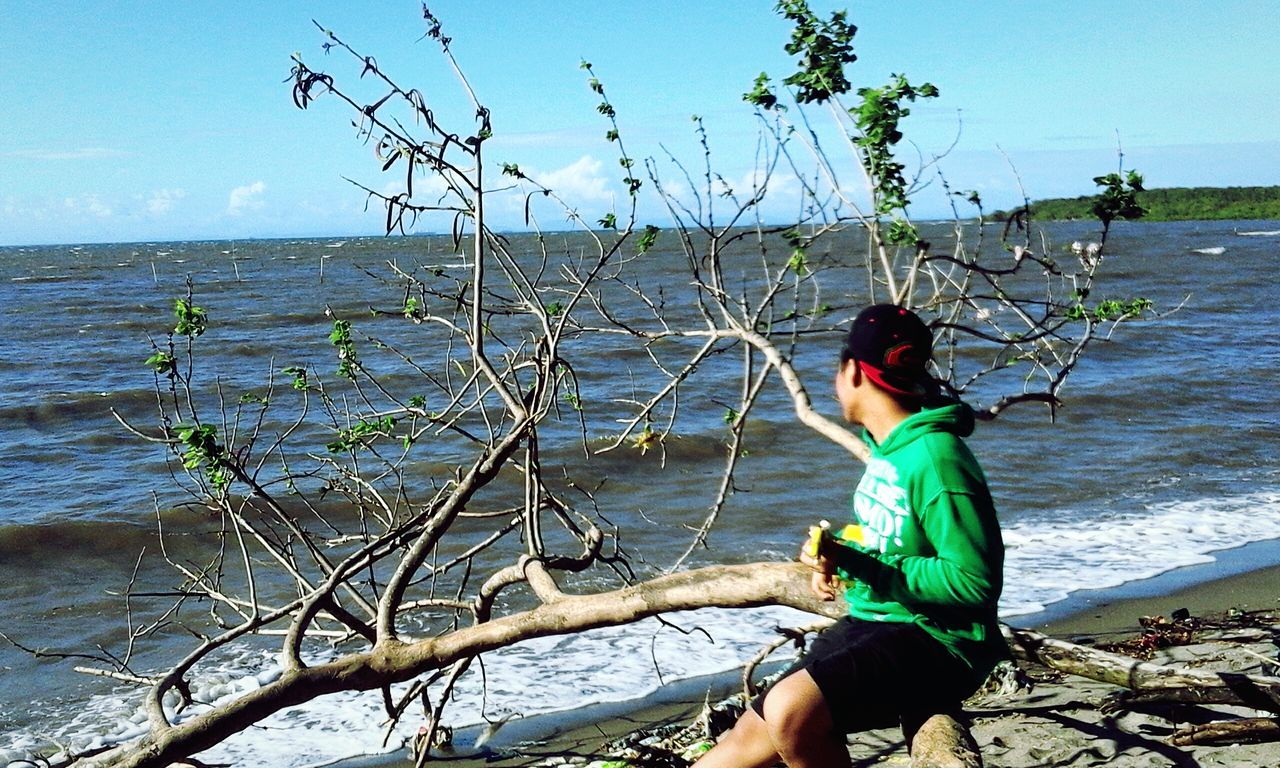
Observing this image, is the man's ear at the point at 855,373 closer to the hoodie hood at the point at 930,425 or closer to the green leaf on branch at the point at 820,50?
the hoodie hood at the point at 930,425

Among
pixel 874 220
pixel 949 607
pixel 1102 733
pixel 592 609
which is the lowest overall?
pixel 1102 733

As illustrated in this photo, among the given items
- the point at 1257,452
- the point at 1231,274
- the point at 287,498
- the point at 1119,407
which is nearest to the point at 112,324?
the point at 287,498

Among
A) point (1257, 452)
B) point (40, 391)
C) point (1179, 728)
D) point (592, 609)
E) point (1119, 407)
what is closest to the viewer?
point (592, 609)

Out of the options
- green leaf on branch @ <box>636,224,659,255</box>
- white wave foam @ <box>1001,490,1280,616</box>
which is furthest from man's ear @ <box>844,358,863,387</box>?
white wave foam @ <box>1001,490,1280,616</box>

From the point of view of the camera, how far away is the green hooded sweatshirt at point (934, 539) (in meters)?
2.30

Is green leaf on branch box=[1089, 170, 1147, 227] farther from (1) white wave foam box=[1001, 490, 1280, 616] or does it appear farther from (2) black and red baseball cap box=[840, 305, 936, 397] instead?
(1) white wave foam box=[1001, 490, 1280, 616]

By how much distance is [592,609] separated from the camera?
3221 mm

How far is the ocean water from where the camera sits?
240 inches

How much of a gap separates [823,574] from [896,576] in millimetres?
154

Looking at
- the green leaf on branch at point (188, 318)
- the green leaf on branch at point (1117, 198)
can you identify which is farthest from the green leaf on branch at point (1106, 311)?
the green leaf on branch at point (188, 318)

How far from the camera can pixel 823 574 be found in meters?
2.40

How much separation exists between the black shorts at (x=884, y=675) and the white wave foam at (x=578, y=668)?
6.88ft

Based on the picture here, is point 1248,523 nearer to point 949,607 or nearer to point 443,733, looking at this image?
point 443,733

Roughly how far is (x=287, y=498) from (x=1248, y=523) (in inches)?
330
